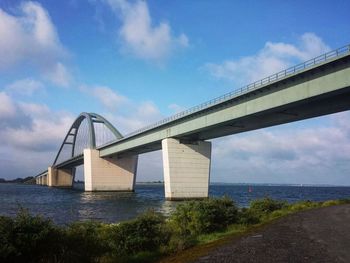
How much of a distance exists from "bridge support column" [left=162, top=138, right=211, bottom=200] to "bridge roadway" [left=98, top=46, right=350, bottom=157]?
1692 mm

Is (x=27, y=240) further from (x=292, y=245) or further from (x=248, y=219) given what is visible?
(x=248, y=219)

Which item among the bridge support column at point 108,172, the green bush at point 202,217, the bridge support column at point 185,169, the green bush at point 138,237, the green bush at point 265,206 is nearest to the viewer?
the green bush at point 138,237

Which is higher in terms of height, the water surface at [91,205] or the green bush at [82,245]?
the green bush at [82,245]

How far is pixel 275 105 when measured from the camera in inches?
1575

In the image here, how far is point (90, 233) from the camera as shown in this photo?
1355cm

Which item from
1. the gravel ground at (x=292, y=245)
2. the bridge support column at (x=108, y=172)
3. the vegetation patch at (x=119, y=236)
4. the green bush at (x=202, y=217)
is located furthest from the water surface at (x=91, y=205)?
the bridge support column at (x=108, y=172)

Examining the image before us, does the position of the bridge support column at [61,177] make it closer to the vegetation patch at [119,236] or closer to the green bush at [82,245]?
the vegetation patch at [119,236]

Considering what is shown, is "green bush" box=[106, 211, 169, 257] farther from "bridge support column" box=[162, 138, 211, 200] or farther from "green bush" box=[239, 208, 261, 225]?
"bridge support column" box=[162, 138, 211, 200]

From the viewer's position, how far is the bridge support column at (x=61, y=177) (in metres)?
166

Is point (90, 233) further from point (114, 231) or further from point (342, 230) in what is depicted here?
point (342, 230)

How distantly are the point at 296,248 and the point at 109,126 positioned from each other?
9123cm

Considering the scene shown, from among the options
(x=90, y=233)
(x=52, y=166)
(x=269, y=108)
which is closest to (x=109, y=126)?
(x=269, y=108)

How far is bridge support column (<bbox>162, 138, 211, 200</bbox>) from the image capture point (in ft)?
196

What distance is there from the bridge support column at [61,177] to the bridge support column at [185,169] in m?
115
